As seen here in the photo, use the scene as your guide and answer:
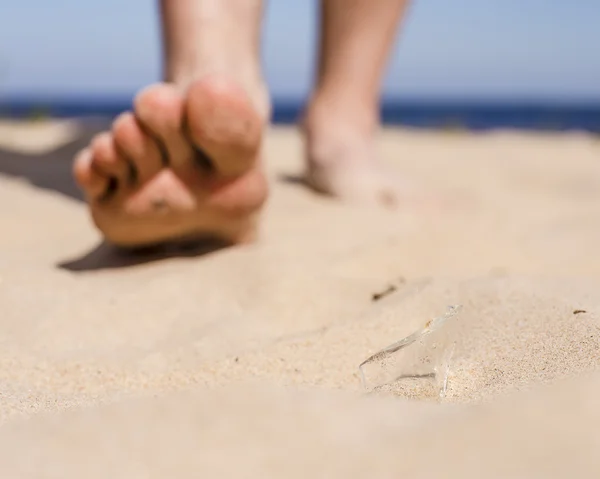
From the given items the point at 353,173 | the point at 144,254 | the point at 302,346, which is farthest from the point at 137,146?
the point at 353,173

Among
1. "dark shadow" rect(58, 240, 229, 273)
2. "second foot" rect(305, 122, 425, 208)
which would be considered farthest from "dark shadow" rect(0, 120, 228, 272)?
"second foot" rect(305, 122, 425, 208)

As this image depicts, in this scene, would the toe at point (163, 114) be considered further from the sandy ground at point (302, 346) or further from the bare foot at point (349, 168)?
the bare foot at point (349, 168)

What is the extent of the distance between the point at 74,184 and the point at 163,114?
1.14m

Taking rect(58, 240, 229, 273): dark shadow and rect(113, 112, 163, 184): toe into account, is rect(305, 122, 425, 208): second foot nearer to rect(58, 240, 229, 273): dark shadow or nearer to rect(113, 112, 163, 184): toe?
rect(58, 240, 229, 273): dark shadow

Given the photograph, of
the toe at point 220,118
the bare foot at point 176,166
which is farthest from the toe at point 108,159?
the toe at point 220,118

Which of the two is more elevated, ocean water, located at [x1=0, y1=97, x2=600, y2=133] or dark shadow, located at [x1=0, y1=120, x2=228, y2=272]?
dark shadow, located at [x1=0, y1=120, x2=228, y2=272]

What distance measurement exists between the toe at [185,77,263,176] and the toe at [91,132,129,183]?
0.41 ft

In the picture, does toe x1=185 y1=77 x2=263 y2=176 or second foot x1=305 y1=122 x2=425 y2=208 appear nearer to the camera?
toe x1=185 y1=77 x2=263 y2=176

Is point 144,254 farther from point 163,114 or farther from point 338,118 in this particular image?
point 338,118

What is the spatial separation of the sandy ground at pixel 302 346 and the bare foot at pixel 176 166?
78 millimetres

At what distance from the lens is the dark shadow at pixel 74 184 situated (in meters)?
1.28

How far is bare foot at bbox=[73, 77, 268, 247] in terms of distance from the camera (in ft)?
3.60

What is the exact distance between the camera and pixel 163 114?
3.61 feet

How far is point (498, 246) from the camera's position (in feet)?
4.77
